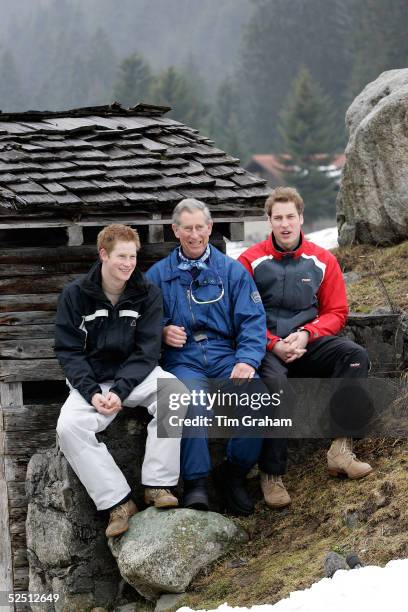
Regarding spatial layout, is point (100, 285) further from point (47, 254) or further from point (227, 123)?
point (227, 123)

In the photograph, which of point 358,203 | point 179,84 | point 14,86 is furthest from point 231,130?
point 358,203

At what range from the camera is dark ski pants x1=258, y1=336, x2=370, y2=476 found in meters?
6.40

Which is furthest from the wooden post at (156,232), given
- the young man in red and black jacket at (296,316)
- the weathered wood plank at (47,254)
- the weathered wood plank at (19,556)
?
the weathered wood plank at (19,556)

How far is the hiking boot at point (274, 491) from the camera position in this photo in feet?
21.4

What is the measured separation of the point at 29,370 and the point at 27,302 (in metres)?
0.53

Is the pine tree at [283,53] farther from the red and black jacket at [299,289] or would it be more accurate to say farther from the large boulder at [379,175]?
the red and black jacket at [299,289]

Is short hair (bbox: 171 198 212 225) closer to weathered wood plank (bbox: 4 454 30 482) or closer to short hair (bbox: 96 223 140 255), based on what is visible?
short hair (bbox: 96 223 140 255)

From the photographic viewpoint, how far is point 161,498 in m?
6.18

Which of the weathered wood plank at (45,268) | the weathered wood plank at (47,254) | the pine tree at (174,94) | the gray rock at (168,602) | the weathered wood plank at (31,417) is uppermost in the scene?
the pine tree at (174,94)

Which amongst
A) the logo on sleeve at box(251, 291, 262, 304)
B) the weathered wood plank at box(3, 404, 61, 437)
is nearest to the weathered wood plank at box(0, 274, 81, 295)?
the weathered wood plank at box(3, 404, 61, 437)

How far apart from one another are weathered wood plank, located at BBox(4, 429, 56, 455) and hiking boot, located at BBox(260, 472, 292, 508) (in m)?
1.86

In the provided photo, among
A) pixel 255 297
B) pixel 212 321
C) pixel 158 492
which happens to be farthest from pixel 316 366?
pixel 158 492

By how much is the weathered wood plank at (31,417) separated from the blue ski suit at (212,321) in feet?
4.69

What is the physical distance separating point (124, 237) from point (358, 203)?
5.62 metres
